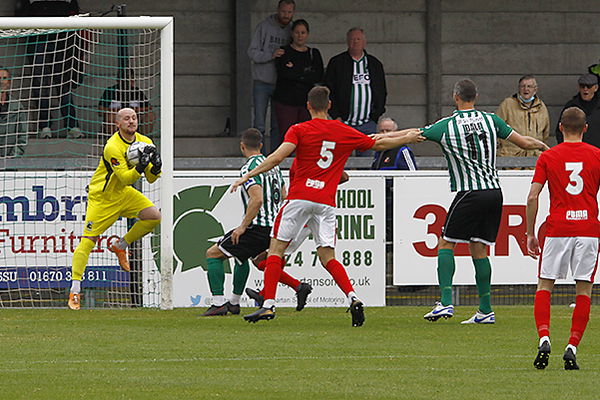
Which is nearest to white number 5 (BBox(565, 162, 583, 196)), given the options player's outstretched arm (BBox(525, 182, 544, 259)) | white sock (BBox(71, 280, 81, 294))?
player's outstretched arm (BBox(525, 182, 544, 259))

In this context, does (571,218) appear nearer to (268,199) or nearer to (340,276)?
(340,276)

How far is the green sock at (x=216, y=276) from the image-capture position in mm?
12872

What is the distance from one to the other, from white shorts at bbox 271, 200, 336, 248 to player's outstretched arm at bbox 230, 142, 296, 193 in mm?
441

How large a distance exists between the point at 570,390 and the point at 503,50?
1210 centimetres

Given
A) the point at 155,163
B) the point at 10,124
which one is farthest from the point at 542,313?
the point at 10,124

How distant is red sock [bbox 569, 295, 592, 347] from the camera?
8.62 metres

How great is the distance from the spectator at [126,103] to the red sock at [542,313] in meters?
6.94

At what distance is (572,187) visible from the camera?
882 cm

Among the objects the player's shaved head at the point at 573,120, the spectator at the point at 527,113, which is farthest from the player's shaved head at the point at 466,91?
the spectator at the point at 527,113

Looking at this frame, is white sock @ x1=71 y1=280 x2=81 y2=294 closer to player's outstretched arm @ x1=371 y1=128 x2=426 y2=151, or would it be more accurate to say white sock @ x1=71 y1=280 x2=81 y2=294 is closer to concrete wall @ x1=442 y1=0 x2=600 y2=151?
player's outstretched arm @ x1=371 y1=128 x2=426 y2=151

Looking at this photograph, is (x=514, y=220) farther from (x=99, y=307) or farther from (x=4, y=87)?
(x=4, y=87)

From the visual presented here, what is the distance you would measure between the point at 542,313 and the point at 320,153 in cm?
328

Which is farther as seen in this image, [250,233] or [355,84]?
[355,84]

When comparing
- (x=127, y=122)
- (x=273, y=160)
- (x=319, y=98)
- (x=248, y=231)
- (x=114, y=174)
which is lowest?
(x=248, y=231)
